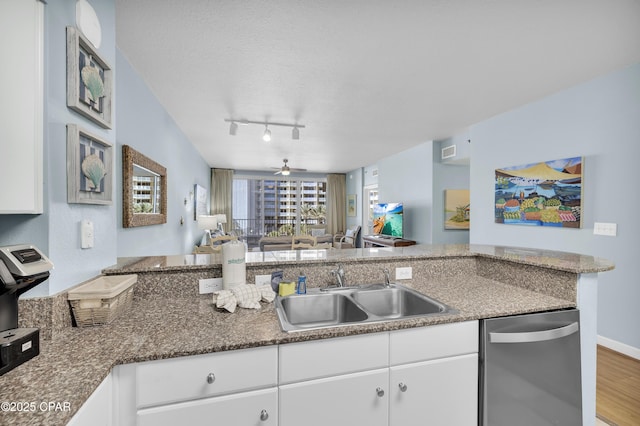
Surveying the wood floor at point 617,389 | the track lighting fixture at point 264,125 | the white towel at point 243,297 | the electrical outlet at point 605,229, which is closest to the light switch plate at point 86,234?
the white towel at point 243,297

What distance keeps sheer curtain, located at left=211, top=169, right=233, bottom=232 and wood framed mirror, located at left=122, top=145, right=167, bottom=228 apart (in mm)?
5136

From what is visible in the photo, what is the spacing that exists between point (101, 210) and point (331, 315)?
1.21m

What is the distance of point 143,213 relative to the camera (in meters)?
2.54

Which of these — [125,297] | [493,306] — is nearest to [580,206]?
[493,306]

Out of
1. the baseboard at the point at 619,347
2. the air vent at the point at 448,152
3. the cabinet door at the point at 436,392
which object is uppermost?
the air vent at the point at 448,152

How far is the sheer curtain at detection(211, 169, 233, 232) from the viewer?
26.6ft

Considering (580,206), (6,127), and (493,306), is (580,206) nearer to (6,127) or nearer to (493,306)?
(493,306)

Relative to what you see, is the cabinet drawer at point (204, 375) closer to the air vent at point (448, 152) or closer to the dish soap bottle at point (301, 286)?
the dish soap bottle at point (301, 286)

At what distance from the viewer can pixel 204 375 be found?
2.99ft

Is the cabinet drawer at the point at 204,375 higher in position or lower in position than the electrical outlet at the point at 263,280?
lower

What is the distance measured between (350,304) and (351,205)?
24.0ft

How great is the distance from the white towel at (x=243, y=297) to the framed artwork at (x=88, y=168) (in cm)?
67

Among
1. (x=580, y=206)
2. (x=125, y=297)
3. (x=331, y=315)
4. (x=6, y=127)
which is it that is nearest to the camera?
(x=6, y=127)

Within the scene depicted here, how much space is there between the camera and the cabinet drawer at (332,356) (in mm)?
993
